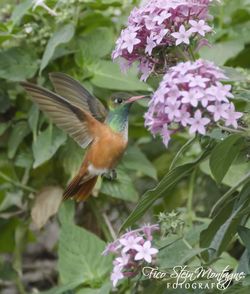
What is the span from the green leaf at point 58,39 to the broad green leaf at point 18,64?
0.17 metres

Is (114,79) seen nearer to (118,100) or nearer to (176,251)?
(118,100)

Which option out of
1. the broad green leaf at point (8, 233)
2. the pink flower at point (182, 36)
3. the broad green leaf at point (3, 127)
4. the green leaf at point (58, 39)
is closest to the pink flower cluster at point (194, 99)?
the pink flower at point (182, 36)

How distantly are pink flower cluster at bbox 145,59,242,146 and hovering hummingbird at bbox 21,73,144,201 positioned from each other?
516 millimetres

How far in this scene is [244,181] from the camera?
A: 1755 millimetres

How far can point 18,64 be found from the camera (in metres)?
2.86

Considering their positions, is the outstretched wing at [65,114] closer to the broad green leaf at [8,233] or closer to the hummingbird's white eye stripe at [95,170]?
the hummingbird's white eye stripe at [95,170]

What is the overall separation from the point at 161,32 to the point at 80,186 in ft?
2.28

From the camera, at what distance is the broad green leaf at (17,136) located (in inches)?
113

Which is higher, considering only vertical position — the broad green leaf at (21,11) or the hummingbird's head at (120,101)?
the broad green leaf at (21,11)

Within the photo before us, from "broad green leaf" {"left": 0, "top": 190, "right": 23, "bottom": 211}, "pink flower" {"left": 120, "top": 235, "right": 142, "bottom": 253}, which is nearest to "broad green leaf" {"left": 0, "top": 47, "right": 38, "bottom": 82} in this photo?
"broad green leaf" {"left": 0, "top": 190, "right": 23, "bottom": 211}

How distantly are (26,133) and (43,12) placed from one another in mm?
439

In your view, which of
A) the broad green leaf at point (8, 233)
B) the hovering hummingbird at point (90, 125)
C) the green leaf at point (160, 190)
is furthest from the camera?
the broad green leaf at point (8, 233)

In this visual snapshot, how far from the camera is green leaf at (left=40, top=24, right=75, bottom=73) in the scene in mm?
2588

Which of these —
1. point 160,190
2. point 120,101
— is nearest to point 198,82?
point 160,190
